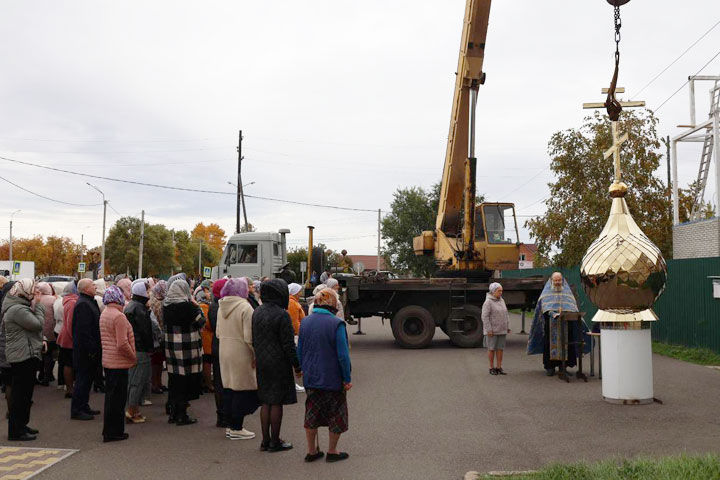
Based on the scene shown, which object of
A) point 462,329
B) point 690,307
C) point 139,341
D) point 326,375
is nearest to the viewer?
point 326,375

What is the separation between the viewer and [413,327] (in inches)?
647

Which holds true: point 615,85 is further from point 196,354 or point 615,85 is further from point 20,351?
point 20,351

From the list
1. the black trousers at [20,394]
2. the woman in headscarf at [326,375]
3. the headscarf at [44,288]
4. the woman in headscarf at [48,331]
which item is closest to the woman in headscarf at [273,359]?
the woman in headscarf at [326,375]

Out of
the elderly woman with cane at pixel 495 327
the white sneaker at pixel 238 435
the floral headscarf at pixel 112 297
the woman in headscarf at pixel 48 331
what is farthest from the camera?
the elderly woman with cane at pixel 495 327

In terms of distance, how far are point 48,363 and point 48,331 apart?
40.7 inches

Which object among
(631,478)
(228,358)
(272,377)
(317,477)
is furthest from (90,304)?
(631,478)

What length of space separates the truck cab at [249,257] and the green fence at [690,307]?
31.3 feet

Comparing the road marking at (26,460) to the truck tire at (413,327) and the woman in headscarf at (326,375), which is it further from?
the truck tire at (413,327)

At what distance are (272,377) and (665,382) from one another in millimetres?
7217

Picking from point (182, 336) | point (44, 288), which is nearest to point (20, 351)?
point (182, 336)

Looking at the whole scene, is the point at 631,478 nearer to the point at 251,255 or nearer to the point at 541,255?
the point at 251,255

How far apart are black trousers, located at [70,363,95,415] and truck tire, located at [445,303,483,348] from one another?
9624 mm

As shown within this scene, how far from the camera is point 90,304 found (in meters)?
8.27

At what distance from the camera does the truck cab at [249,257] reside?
2073cm
